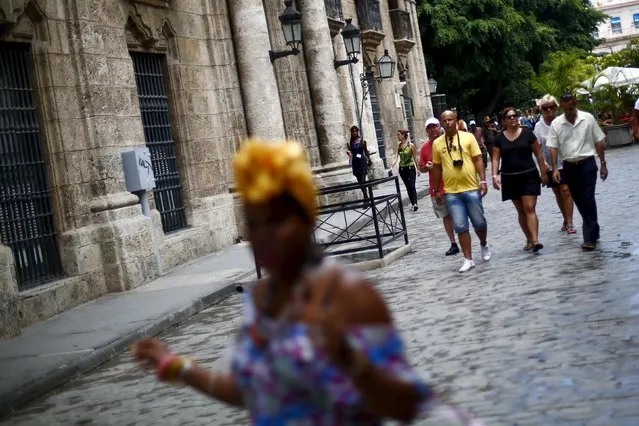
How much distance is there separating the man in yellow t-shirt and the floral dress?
9.89m

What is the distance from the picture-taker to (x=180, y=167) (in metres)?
19.1

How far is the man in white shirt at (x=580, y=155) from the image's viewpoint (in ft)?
40.6

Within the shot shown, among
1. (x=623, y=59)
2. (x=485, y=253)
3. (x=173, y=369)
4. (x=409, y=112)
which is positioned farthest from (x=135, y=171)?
(x=623, y=59)

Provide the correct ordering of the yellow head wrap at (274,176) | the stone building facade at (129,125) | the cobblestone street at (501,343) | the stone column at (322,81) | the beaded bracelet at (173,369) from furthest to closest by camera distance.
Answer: the stone column at (322,81) < the stone building facade at (129,125) < the cobblestone street at (501,343) < the beaded bracelet at (173,369) < the yellow head wrap at (274,176)

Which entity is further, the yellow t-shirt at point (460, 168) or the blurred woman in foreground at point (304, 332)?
the yellow t-shirt at point (460, 168)

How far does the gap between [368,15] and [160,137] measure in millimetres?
18242

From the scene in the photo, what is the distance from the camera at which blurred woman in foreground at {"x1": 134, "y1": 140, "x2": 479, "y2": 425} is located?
8.00ft

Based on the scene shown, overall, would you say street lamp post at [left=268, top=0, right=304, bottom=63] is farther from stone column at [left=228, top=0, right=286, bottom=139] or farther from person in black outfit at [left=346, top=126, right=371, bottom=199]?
person in black outfit at [left=346, top=126, right=371, bottom=199]

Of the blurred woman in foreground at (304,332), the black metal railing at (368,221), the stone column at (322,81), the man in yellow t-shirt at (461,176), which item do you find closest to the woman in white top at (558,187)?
the man in yellow t-shirt at (461,176)

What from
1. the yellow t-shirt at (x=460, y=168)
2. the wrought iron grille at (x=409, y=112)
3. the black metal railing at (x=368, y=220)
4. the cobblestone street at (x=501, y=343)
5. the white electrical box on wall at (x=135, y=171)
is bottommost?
the cobblestone street at (x=501, y=343)

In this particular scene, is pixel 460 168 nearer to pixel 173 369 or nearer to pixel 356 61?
pixel 173 369

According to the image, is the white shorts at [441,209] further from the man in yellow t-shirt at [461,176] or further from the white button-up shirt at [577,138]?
the white button-up shirt at [577,138]

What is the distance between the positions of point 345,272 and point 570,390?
4.22 meters

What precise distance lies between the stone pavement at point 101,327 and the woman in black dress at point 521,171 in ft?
11.2
